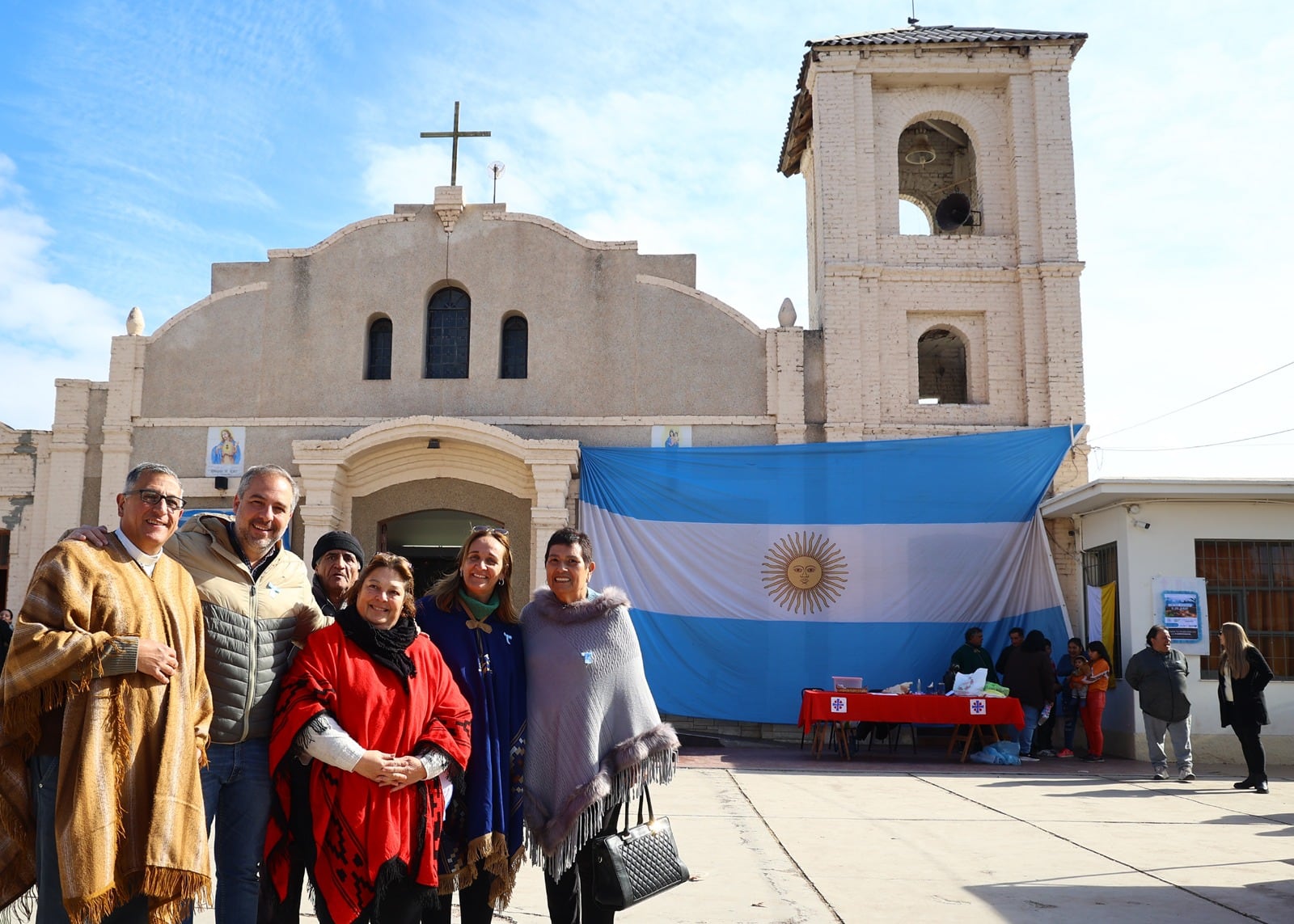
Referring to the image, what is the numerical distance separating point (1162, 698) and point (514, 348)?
982 centimetres

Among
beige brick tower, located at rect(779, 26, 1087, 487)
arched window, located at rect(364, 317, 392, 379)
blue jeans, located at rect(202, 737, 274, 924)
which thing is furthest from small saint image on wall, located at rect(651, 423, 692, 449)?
blue jeans, located at rect(202, 737, 274, 924)

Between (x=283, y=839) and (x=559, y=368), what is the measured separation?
12.3m

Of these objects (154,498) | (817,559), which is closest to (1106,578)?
(817,559)

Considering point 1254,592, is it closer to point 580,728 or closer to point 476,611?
point 580,728

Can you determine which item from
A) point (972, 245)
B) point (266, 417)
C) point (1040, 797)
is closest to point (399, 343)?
point (266, 417)

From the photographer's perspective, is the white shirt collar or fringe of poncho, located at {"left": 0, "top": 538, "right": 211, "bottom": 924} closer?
fringe of poncho, located at {"left": 0, "top": 538, "right": 211, "bottom": 924}

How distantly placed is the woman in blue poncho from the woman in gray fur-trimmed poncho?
2.9 inches

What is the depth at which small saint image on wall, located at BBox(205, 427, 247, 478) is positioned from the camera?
51.1 ft

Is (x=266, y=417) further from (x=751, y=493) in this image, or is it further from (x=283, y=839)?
(x=283, y=839)

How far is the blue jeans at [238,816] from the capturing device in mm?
3688

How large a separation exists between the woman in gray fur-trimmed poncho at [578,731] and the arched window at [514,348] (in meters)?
12.0

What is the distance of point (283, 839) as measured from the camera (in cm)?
382

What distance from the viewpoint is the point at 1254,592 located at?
1327cm

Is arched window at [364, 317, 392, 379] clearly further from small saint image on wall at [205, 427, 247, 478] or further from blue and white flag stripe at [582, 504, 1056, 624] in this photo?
blue and white flag stripe at [582, 504, 1056, 624]
